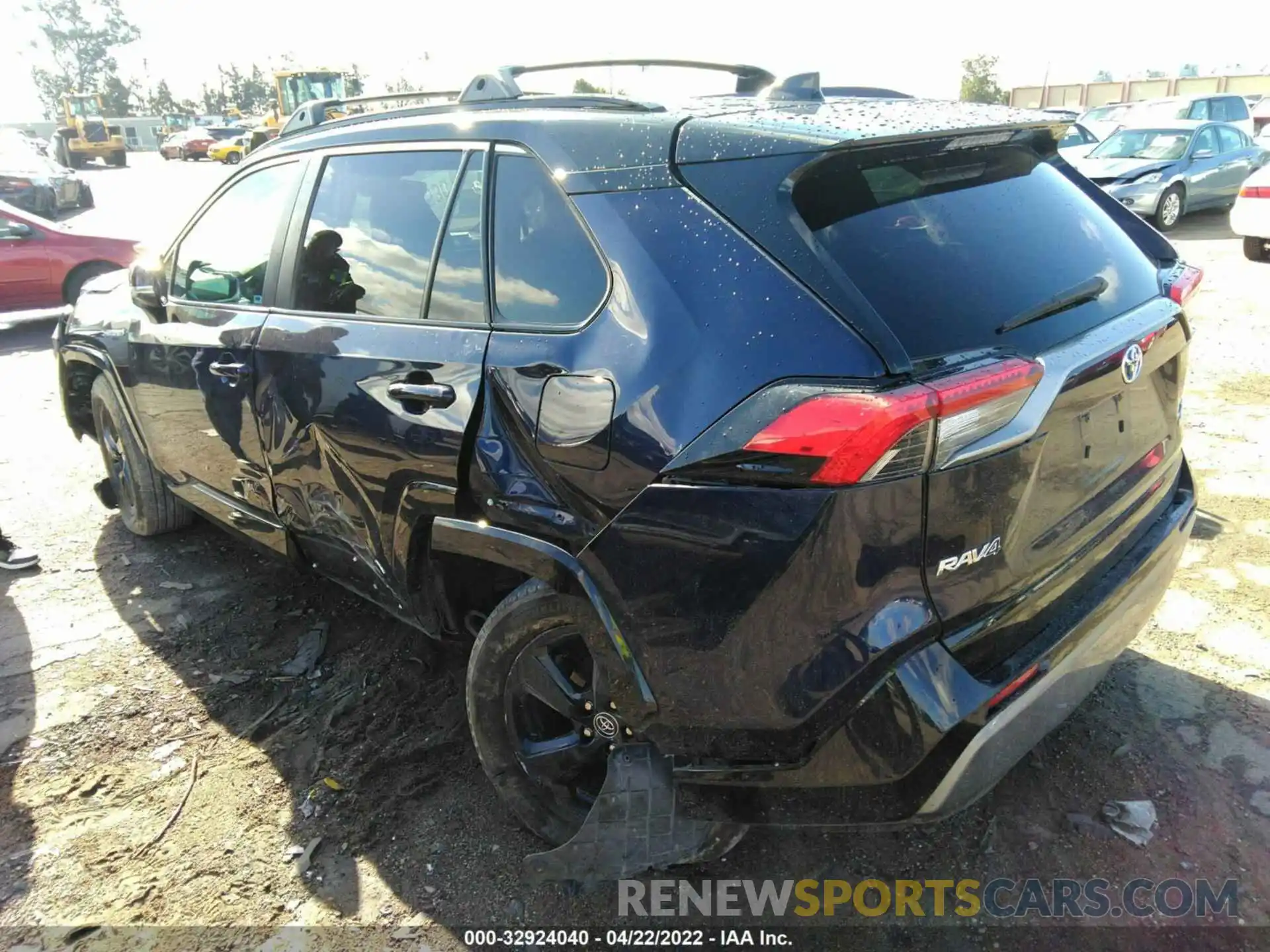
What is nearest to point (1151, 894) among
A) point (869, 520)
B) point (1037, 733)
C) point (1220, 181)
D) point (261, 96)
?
point (1037, 733)

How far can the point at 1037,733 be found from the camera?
205cm

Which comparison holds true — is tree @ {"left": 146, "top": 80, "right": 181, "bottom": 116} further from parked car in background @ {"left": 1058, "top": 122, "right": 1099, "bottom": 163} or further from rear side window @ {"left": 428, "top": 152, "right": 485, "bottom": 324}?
rear side window @ {"left": 428, "top": 152, "right": 485, "bottom": 324}

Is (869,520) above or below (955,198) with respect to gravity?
below

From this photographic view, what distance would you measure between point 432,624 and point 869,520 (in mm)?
1501

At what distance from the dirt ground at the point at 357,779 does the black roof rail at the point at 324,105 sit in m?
1.92

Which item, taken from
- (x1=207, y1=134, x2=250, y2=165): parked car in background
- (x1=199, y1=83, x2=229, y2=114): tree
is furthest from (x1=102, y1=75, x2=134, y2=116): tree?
(x1=207, y1=134, x2=250, y2=165): parked car in background

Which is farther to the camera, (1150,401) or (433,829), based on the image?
(433,829)

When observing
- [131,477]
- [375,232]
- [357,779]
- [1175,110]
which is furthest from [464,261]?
[1175,110]

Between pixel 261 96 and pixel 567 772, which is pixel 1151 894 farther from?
pixel 261 96

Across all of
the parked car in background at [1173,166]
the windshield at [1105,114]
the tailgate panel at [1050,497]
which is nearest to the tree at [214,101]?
the windshield at [1105,114]

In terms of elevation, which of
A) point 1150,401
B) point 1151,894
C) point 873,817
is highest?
point 1150,401

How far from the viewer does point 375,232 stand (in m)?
2.73

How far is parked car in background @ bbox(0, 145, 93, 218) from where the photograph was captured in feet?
46.3

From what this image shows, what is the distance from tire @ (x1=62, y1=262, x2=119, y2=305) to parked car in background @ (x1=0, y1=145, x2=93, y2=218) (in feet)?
8.16
